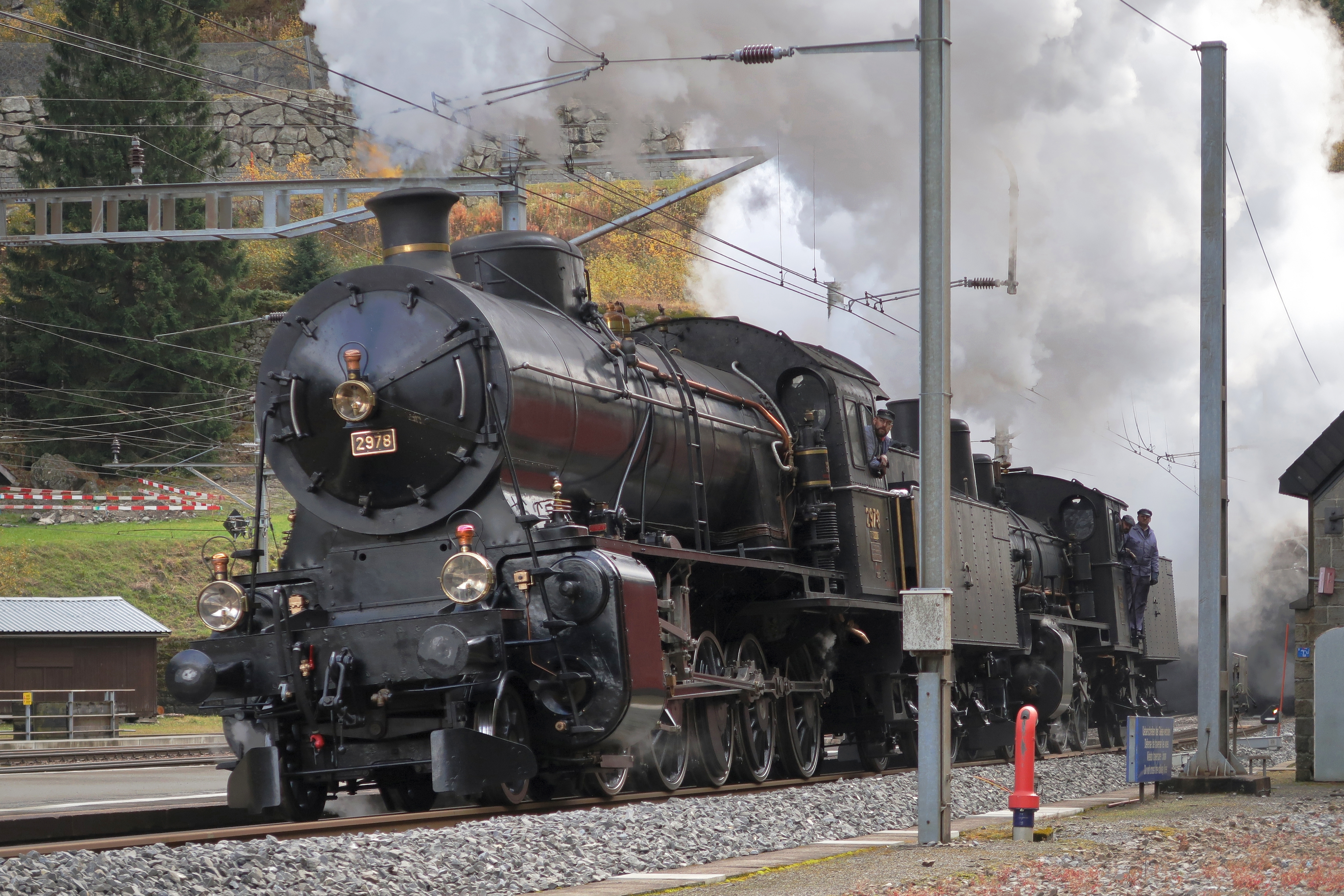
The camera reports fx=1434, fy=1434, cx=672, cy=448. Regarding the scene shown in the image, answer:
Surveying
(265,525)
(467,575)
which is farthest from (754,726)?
(265,525)

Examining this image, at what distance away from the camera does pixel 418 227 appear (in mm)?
9500

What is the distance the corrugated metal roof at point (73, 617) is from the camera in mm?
23094

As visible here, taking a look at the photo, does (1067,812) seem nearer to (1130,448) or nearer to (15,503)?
(1130,448)

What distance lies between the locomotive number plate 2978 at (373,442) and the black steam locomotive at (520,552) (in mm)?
23

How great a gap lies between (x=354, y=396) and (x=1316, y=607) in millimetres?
9884

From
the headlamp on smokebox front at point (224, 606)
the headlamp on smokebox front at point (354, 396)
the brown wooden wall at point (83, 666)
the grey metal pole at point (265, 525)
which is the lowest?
the brown wooden wall at point (83, 666)

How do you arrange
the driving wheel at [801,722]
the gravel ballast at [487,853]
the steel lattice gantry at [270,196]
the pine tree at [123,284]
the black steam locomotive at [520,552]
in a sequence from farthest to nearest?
the pine tree at [123,284]
the steel lattice gantry at [270,196]
the driving wheel at [801,722]
the black steam locomotive at [520,552]
the gravel ballast at [487,853]

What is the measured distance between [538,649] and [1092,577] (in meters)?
13.6

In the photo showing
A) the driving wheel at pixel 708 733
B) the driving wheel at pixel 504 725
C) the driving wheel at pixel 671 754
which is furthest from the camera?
the driving wheel at pixel 708 733

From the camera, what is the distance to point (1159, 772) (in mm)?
11305

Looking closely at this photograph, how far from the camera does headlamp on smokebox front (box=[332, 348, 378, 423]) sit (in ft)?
28.6

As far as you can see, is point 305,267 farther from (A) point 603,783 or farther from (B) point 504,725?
(B) point 504,725

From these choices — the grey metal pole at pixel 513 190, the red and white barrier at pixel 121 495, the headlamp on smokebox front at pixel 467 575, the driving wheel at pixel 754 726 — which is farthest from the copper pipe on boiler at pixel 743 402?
the red and white barrier at pixel 121 495

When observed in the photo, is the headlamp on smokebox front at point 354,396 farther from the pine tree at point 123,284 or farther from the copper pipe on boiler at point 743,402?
the pine tree at point 123,284
